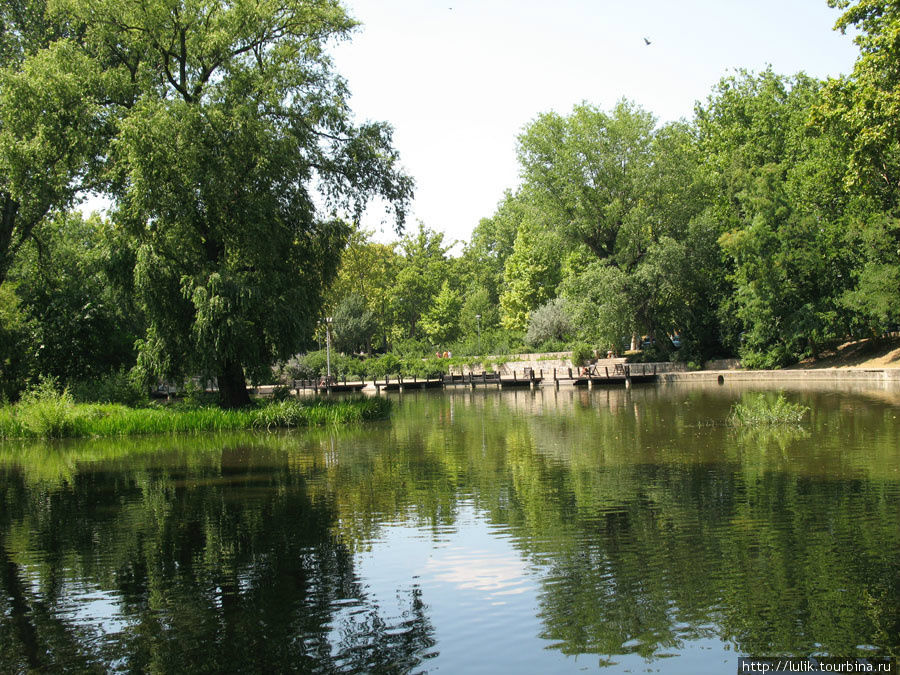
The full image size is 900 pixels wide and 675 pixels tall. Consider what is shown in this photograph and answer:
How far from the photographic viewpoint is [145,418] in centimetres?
2383

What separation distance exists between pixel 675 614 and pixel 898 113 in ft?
52.2

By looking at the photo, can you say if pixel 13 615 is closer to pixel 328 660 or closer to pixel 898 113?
pixel 328 660

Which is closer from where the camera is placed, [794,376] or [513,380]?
[794,376]

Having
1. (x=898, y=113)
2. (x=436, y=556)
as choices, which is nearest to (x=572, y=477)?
(x=436, y=556)

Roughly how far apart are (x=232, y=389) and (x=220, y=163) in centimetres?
814

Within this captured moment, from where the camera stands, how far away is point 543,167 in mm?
49188

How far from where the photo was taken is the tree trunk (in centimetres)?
2700

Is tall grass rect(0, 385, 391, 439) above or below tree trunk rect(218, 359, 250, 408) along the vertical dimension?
below

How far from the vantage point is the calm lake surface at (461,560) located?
6031 mm

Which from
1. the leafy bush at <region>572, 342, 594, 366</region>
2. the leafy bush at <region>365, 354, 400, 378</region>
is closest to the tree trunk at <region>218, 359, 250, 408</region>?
the leafy bush at <region>572, 342, 594, 366</region>

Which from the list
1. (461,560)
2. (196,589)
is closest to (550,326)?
(461,560)

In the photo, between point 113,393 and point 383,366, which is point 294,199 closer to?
point 113,393

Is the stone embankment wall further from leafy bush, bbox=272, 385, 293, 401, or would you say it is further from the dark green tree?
leafy bush, bbox=272, 385, 293, 401

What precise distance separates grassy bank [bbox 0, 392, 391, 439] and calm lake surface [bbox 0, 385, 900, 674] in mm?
6561
